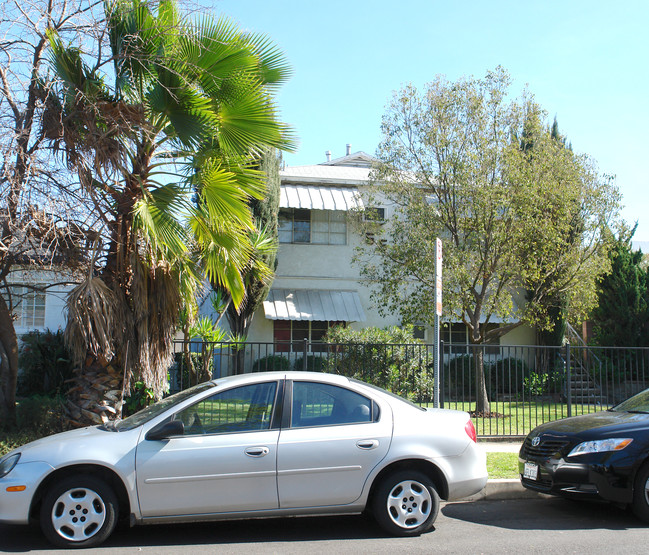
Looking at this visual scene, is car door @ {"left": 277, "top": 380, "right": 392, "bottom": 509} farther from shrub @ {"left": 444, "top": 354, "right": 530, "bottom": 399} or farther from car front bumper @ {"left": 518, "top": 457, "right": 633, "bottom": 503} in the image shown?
shrub @ {"left": 444, "top": 354, "right": 530, "bottom": 399}

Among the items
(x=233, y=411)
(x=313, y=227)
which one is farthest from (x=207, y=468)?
(x=313, y=227)

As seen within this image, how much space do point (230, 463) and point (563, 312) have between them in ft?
53.0

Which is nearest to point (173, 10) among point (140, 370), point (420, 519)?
point (140, 370)

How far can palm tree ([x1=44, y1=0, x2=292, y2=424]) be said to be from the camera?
8016 mm

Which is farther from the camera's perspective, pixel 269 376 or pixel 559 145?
pixel 559 145

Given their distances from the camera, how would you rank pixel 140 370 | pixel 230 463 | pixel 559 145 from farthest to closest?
pixel 559 145 < pixel 140 370 < pixel 230 463

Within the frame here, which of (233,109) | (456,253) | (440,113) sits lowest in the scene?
(456,253)

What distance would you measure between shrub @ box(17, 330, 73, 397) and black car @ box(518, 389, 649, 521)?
1153 cm

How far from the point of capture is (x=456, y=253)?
14.3 meters

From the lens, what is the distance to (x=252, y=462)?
530 centimetres

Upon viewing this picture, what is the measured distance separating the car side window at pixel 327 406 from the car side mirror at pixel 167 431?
100cm

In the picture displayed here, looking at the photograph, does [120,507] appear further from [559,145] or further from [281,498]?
[559,145]

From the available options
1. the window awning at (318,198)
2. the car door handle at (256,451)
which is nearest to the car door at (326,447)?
the car door handle at (256,451)

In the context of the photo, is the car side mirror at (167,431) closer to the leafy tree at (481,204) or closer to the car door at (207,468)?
the car door at (207,468)
